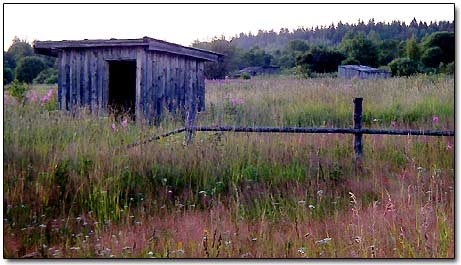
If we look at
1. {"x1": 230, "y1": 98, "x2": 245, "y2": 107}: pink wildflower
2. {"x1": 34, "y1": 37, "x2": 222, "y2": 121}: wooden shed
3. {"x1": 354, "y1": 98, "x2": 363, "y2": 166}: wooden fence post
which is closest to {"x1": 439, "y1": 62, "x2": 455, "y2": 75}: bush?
{"x1": 354, "y1": 98, "x2": 363, "y2": 166}: wooden fence post

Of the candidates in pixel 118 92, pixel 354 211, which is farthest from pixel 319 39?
pixel 118 92

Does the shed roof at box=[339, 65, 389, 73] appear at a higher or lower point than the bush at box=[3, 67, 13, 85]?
higher

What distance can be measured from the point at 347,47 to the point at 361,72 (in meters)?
0.21

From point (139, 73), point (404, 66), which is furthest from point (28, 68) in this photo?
point (404, 66)

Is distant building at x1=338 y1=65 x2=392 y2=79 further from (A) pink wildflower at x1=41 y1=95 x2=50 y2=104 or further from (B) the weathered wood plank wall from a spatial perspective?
(A) pink wildflower at x1=41 y1=95 x2=50 y2=104

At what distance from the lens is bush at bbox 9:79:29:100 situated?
3.67 meters

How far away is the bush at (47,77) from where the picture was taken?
4148mm

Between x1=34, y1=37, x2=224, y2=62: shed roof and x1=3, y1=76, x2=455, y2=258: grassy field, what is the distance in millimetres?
288

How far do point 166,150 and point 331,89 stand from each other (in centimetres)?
127

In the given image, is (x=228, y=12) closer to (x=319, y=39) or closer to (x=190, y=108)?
(x=319, y=39)

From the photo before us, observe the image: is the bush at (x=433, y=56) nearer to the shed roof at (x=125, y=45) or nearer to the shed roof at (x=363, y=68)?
the shed roof at (x=363, y=68)

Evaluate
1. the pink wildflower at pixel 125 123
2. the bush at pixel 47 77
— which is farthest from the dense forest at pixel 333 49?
the pink wildflower at pixel 125 123

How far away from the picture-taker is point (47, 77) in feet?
14.1

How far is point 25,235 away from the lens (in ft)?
10.9
